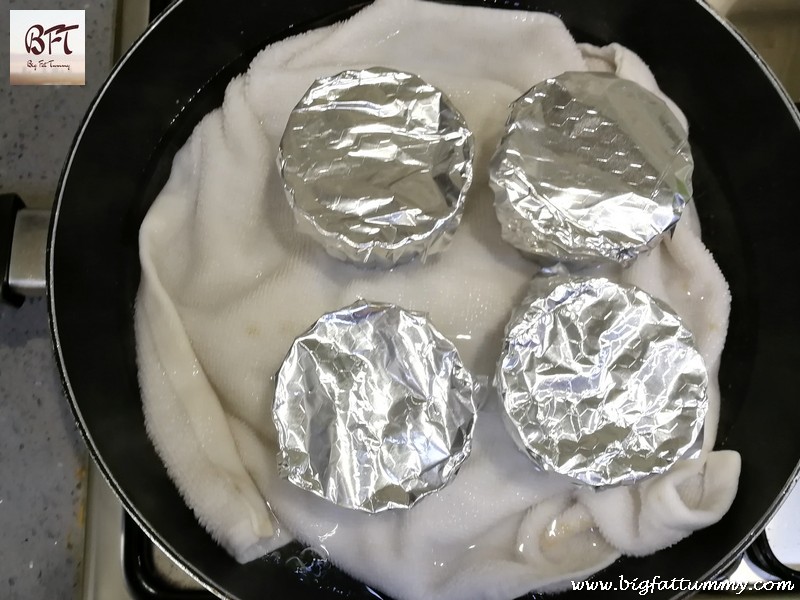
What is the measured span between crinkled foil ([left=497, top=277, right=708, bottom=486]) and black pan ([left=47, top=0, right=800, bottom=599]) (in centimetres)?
12

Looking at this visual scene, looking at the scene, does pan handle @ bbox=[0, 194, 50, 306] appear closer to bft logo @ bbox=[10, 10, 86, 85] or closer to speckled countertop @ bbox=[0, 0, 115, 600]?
speckled countertop @ bbox=[0, 0, 115, 600]

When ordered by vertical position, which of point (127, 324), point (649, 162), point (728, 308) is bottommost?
point (127, 324)

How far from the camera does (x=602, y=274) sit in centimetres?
74

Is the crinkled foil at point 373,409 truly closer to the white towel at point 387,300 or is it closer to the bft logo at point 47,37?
the white towel at point 387,300

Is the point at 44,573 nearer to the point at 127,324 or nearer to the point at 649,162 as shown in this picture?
the point at 127,324

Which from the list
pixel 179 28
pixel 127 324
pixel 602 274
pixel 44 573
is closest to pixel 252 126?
pixel 179 28

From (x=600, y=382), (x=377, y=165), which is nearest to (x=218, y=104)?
(x=377, y=165)

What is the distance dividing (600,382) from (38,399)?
62 cm

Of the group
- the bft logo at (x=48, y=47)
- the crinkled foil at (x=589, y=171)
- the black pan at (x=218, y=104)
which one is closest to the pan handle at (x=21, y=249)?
the black pan at (x=218, y=104)

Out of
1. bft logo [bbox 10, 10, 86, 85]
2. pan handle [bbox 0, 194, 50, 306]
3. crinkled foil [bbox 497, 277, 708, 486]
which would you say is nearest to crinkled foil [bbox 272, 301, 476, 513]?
crinkled foil [bbox 497, 277, 708, 486]

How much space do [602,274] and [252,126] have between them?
0.43m

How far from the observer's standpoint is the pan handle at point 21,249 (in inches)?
26.7

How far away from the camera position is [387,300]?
723 mm

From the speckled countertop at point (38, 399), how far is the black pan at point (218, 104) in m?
0.11
